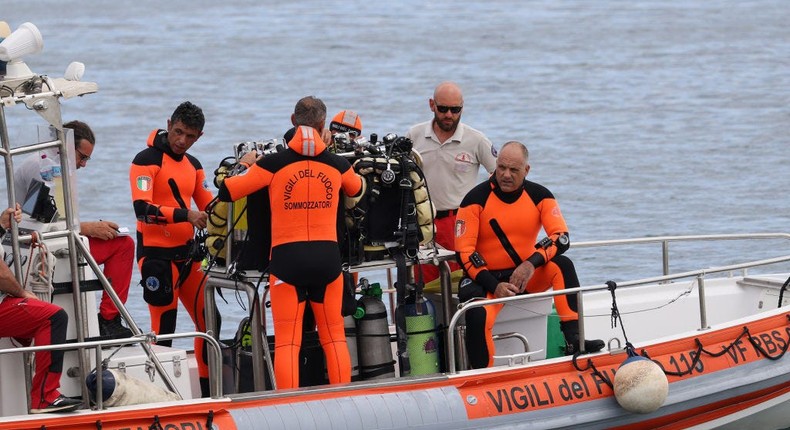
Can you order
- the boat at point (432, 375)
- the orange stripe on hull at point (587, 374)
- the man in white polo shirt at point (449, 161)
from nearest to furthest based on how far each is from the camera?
1. the boat at point (432, 375)
2. the orange stripe on hull at point (587, 374)
3. the man in white polo shirt at point (449, 161)

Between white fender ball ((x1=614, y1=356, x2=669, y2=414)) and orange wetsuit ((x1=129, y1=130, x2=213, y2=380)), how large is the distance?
2474 millimetres

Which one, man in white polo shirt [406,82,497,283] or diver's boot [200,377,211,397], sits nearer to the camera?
diver's boot [200,377,211,397]

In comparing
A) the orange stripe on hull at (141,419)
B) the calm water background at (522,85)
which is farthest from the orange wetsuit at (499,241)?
the calm water background at (522,85)

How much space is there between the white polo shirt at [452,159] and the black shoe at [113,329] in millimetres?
2026

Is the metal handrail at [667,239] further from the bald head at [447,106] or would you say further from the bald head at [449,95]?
the bald head at [449,95]

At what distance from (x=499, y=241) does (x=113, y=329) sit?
2284mm

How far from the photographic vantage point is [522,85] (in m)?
30.0

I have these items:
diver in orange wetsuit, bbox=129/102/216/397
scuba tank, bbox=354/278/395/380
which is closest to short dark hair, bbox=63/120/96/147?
diver in orange wetsuit, bbox=129/102/216/397

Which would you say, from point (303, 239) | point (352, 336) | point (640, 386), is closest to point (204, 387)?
point (352, 336)

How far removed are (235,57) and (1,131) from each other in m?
26.9

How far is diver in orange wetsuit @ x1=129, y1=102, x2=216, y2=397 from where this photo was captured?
29.2 ft

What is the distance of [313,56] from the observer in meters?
34.0

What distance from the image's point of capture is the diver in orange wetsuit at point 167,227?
29.2ft

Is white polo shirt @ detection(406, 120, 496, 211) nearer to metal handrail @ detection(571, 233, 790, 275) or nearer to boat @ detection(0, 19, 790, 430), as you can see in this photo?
boat @ detection(0, 19, 790, 430)
